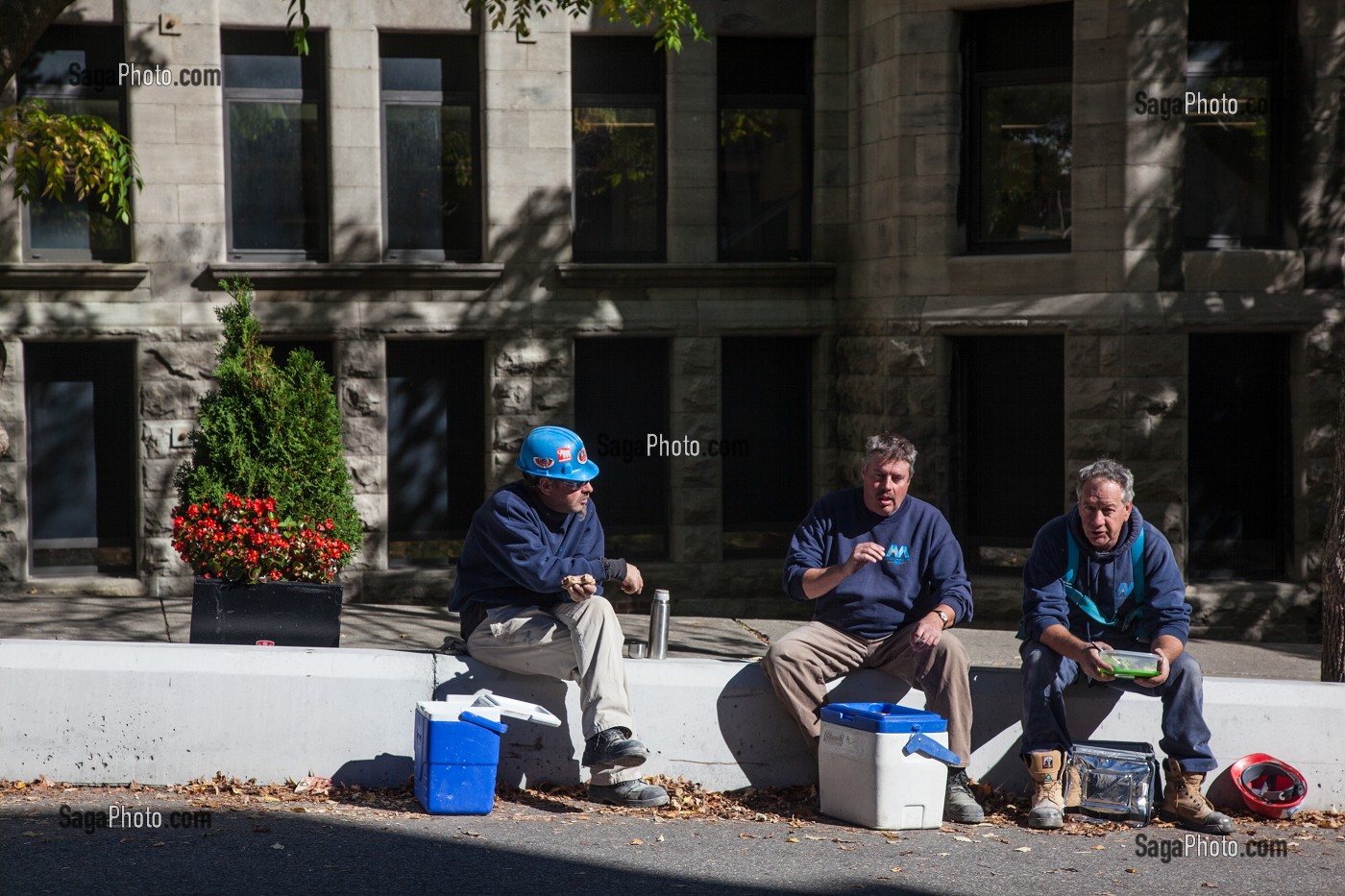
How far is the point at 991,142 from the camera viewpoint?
12.7m

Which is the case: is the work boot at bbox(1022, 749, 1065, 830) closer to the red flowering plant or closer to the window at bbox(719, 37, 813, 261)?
the red flowering plant

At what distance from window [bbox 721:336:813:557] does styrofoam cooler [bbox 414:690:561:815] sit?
7747 mm

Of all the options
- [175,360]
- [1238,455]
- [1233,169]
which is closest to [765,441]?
[1238,455]

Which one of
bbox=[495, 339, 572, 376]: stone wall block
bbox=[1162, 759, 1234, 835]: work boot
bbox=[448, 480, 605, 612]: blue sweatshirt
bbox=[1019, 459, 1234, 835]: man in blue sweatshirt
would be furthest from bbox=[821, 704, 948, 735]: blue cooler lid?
bbox=[495, 339, 572, 376]: stone wall block

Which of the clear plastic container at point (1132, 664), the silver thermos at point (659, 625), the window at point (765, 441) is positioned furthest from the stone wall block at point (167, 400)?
the clear plastic container at point (1132, 664)

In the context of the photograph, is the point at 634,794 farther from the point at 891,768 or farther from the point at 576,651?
the point at 891,768

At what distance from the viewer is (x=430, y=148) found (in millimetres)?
13312

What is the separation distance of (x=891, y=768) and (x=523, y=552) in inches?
73.1

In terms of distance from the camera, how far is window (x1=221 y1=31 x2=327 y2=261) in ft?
42.4

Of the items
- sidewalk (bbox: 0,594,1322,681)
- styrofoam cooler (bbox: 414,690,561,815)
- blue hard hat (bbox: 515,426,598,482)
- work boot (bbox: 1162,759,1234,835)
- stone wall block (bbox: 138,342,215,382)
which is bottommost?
sidewalk (bbox: 0,594,1322,681)

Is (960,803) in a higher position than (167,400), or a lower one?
lower

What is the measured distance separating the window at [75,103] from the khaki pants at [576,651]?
7856mm

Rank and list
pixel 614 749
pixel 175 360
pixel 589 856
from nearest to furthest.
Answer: pixel 589 856
pixel 614 749
pixel 175 360

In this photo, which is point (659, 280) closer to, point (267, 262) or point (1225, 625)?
point (267, 262)
